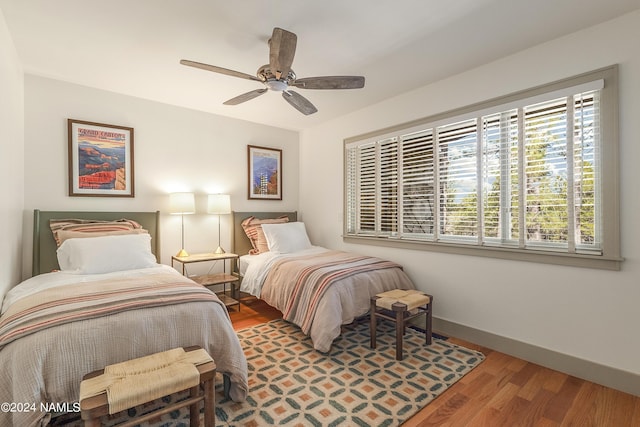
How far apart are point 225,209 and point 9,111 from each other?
2095 mm

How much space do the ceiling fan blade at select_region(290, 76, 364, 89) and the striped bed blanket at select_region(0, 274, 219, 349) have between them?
68.1 inches

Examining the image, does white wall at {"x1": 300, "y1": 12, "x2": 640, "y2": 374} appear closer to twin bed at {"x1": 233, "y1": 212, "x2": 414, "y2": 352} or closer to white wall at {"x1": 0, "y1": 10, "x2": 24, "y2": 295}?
twin bed at {"x1": 233, "y1": 212, "x2": 414, "y2": 352}

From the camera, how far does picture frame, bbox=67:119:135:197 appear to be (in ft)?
10.3

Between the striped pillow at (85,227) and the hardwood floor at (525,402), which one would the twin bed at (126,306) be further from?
the hardwood floor at (525,402)

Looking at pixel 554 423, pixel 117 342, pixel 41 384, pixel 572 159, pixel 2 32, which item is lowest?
pixel 554 423

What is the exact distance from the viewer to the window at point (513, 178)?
7.22 feet

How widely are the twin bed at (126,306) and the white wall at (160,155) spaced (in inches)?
7.6

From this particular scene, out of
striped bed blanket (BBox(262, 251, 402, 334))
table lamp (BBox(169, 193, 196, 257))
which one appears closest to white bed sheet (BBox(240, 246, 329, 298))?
striped bed blanket (BBox(262, 251, 402, 334))

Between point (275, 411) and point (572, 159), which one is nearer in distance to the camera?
point (275, 411)

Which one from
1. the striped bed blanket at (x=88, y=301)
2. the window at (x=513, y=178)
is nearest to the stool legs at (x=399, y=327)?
the window at (x=513, y=178)

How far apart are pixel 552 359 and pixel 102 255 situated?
12.5 ft

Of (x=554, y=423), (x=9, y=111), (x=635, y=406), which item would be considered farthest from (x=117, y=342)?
(x=635, y=406)

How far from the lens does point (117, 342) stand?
163cm

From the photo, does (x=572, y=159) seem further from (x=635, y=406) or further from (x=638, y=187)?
(x=635, y=406)
